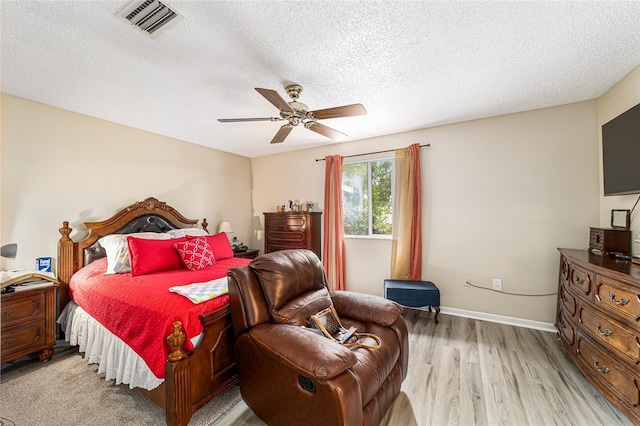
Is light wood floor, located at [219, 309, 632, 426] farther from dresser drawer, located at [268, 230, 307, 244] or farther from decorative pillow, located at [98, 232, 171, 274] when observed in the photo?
dresser drawer, located at [268, 230, 307, 244]

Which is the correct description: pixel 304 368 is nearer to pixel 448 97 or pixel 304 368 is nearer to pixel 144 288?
pixel 144 288

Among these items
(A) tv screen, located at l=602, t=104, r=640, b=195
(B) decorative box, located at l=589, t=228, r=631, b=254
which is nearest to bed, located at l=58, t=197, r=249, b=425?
(B) decorative box, located at l=589, t=228, r=631, b=254

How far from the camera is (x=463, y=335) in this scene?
268 centimetres

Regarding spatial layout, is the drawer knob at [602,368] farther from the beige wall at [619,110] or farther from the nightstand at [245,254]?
the nightstand at [245,254]

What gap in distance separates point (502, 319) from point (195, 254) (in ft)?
12.2

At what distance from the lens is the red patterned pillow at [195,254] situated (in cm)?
270

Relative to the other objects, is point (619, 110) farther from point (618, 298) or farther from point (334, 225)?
point (334, 225)

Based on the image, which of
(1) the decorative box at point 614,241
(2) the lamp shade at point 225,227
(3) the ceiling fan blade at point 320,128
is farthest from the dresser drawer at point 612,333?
(2) the lamp shade at point 225,227

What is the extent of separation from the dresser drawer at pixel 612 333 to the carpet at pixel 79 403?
2.59 meters

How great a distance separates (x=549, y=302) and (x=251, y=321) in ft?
10.8

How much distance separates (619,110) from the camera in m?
2.24

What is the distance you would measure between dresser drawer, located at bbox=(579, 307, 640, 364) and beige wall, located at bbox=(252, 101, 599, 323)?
1039mm

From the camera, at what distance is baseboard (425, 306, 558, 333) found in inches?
109

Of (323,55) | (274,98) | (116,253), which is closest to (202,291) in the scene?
(116,253)
